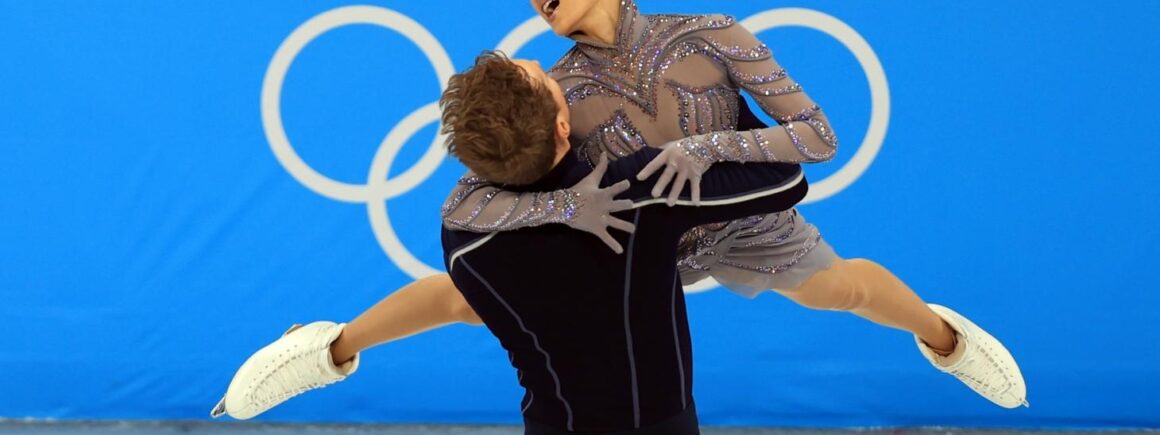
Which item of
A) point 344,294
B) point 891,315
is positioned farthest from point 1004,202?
point 344,294

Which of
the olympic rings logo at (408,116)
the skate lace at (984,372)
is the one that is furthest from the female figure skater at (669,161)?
the olympic rings logo at (408,116)

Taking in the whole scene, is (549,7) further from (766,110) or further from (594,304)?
(594,304)

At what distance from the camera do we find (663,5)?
10.1 feet

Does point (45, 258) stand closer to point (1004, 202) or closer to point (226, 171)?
point (226, 171)

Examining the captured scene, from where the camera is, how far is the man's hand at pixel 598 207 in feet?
4.90

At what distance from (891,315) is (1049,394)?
4.21 feet

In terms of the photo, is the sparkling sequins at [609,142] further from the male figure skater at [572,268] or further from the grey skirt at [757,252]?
the grey skirt at [757,252]

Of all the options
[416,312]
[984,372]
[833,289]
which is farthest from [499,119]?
[984,372]

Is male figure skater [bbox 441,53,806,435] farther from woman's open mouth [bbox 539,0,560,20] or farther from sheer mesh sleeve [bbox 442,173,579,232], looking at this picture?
woman's open mouth [bbox 539,0,560,20]

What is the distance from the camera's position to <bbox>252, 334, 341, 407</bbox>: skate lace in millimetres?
2219

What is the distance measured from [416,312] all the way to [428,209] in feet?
3.79

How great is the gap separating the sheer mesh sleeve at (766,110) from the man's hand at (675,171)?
67 millimetres

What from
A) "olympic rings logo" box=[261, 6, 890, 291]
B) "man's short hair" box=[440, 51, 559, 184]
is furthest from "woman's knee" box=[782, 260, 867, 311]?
"olympic rings logo" box=[261, 6, 890, 291]

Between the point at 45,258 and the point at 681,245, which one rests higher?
the point at 45,258
